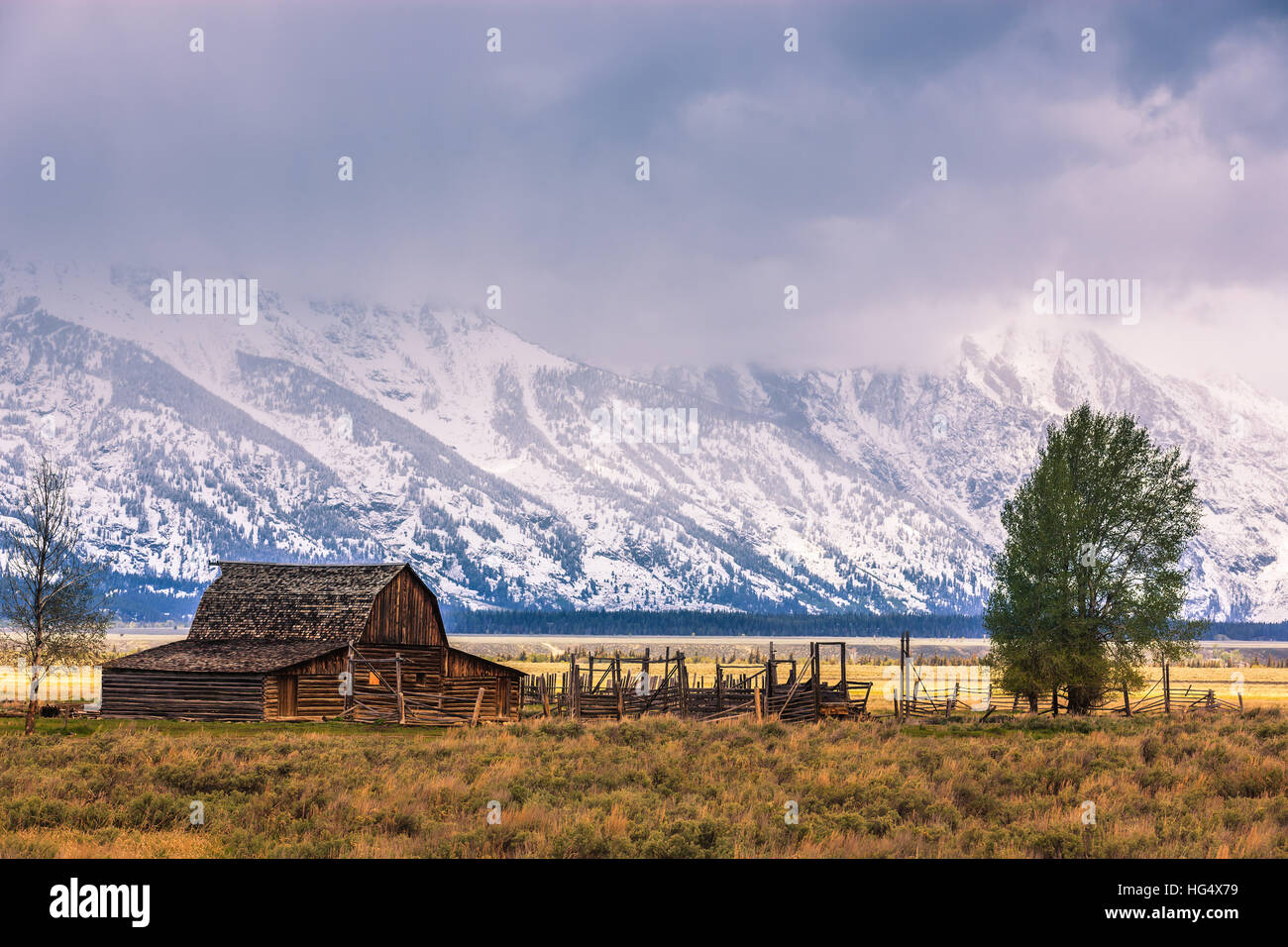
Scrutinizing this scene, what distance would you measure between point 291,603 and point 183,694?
690 centimetres

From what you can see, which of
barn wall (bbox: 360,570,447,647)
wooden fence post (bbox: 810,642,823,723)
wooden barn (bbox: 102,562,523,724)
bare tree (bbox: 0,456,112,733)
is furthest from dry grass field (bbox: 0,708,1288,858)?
barn wall (bbox: 360,570,447,647)

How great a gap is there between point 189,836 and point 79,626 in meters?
30.5

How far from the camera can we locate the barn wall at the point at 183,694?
5006 centimetres

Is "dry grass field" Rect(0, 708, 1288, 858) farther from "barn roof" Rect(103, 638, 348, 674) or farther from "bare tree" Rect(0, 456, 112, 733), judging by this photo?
"barn roof" Rect(103, 638, 348, 674)

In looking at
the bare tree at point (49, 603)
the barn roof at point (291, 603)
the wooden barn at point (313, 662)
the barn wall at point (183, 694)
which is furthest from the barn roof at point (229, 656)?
the bare tree at point (49, 603)

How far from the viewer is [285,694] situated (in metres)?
50.7

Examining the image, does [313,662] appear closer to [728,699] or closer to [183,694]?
[183,694]

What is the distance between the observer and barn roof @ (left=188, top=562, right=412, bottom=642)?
180 feet

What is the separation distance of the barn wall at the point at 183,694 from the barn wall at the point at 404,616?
19.9 ft

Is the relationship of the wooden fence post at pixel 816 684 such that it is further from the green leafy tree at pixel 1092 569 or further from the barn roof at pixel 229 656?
the barn roof at pixel 229 656

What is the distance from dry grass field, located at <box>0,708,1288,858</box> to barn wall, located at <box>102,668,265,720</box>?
54.9 ft

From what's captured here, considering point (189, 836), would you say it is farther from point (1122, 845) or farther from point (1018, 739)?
point (1018, 739)

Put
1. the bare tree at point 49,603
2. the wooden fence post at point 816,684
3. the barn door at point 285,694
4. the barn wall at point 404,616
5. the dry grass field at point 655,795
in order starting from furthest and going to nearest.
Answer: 1. the barn wall at point 404,616
2. the barn door at point 285,694
3. the bare tree at point 49,603
4. the wooden fence post at point 816,684
5. the dry grass field at point 655,795
